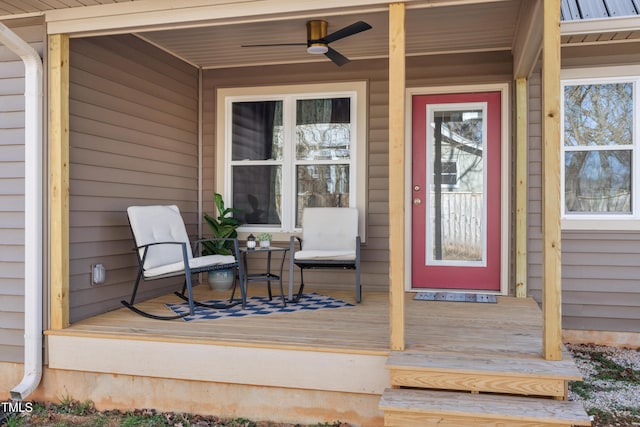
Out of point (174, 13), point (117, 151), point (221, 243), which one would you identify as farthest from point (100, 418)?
point (174, 13)

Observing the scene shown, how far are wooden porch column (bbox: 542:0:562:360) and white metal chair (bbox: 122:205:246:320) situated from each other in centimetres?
229

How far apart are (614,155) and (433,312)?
84.9 inches

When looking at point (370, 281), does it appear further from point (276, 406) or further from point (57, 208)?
point (57, 208)

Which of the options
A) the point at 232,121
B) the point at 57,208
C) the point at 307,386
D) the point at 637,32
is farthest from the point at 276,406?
the point at 637,32

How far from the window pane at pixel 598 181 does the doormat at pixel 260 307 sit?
7.29 ft

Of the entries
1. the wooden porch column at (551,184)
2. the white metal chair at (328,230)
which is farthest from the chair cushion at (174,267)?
the wooden porch column at (551,184)

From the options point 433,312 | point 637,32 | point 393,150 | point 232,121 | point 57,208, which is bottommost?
point 433,312

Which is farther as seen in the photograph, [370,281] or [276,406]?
[370,281]

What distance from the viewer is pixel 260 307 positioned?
4414 millimetres

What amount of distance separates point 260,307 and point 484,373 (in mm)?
2110

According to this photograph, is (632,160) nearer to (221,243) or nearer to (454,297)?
(454,297)

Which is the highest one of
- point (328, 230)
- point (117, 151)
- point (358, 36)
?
point (358, 36)

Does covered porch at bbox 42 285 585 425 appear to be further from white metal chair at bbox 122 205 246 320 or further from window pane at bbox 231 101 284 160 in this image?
window pane at bbox 231 101 284 160

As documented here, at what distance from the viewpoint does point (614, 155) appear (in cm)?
467
